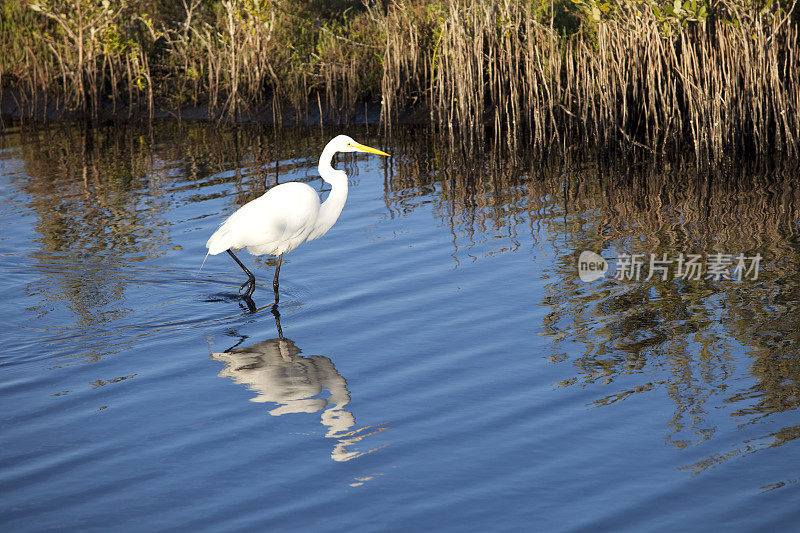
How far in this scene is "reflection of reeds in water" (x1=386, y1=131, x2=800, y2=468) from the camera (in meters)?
4.86

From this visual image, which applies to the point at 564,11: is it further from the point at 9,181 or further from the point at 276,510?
the point at 276,510

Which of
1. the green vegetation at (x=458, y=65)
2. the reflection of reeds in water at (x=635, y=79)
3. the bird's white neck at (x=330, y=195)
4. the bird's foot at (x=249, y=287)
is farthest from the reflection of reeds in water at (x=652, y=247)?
the bird's foot at (x=249, y=287)

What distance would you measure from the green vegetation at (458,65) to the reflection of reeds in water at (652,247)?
705 millimetres

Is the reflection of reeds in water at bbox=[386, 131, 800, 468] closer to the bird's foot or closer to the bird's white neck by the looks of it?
the bird's white neck

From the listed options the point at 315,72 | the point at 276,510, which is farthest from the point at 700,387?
the point at 315,72

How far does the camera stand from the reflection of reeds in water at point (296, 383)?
14.8 feet

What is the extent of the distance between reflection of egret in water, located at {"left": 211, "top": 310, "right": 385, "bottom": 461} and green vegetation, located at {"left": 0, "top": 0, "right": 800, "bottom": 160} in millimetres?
6283

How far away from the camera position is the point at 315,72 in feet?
51.6

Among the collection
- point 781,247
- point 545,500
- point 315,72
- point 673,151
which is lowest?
point 545,500

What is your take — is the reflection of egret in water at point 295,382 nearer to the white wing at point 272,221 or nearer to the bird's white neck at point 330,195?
the white wing at point 272,221

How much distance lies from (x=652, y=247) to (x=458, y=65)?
17.5 ft

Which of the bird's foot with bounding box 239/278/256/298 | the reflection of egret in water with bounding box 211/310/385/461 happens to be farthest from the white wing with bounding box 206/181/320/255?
the reflection of egret in water with bounding box 211/310/385/461

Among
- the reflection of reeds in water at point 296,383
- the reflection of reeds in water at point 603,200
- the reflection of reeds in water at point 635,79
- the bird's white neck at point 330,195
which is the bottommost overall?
the reflection of reeds in water at point 296,383

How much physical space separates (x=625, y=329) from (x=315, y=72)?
11.3m
